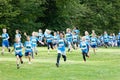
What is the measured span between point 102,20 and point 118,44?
81.2ft

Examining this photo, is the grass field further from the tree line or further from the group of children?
the tree line

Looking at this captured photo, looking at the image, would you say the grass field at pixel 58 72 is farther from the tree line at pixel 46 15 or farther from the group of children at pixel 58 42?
the tree line at pixel 46 15

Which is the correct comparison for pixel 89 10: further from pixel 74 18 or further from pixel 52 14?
pixel 52 14

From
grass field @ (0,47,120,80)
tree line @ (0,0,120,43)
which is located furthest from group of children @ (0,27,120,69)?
tree line @ (0,0,120,43)

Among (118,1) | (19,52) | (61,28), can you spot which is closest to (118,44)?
(61,28)

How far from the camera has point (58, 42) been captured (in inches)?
1206

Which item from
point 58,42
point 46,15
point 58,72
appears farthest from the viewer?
point 46,15

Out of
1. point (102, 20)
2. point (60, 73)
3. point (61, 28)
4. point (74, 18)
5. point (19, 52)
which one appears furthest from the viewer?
point (102, 20)

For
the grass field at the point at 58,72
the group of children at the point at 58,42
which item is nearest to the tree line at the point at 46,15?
the group of children at the point at 58,42

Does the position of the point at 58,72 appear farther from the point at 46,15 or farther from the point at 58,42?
the point at 46,15

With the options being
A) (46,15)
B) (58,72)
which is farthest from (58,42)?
(46,15)

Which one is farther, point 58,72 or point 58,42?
point 58,42

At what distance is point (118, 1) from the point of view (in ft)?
303

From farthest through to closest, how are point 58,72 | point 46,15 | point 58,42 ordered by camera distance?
point 46,15, point 58,42, point 58,72
